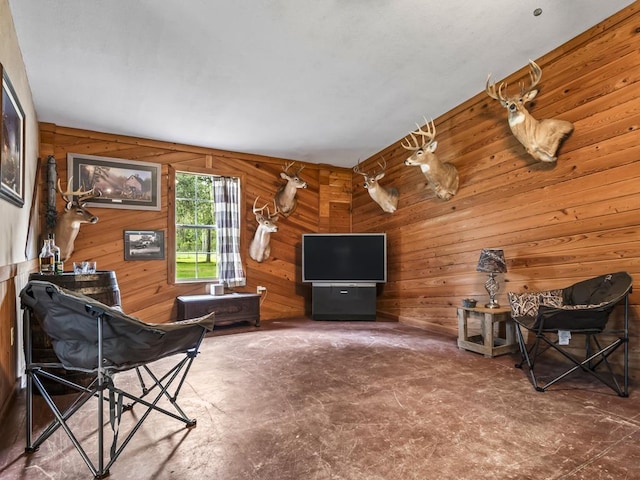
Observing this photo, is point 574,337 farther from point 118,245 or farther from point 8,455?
point 118,245

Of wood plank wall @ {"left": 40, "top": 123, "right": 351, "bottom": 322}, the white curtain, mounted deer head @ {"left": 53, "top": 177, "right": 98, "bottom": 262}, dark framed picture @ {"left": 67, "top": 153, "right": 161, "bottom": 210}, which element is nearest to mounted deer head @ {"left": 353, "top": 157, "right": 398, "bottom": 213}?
wood plank wall @ {"left": 40, "top": 123, "right": 351, "bottom": 322}

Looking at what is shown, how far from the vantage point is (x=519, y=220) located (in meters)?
3.41

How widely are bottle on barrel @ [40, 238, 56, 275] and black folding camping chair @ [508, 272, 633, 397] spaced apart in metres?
3.75

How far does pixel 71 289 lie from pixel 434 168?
3.72m

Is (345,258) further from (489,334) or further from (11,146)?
(11,146)

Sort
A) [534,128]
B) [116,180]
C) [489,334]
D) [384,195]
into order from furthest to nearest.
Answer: [384,195] → [116,180] → [489,334] → [534,128]

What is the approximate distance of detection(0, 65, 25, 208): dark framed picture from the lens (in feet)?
6.93

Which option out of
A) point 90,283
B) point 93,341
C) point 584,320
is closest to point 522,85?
point 584,320

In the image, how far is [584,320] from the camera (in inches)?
95.1

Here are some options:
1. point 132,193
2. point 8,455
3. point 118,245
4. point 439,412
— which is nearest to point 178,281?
point 118,245

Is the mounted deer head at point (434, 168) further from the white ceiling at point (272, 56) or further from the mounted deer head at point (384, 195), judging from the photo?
the mounted deer head at point (384, 195)

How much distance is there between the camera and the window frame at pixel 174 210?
4.89 metres

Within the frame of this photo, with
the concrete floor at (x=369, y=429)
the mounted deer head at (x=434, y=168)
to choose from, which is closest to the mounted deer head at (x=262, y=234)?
the mounted deer head at (x=434, y=168)

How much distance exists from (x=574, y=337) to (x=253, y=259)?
13.7 ft
